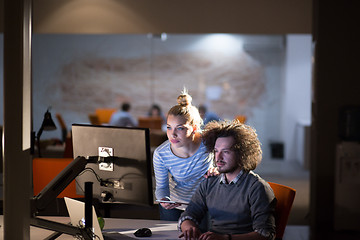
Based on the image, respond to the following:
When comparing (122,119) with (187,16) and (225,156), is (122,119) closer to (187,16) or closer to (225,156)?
(187,16)

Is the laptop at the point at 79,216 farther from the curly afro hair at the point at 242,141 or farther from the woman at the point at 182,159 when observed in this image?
the curly afro hair at the point at 242,141

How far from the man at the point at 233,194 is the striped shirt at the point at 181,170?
0.32 m

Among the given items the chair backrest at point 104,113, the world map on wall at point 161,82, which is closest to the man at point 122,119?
the chair backrest at point 104,113

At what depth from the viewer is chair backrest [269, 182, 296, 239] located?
2.56 meters

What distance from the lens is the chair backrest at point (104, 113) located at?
30.6ft

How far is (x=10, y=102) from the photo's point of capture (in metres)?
1.56

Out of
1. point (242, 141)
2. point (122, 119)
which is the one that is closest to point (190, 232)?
point (242, 141)

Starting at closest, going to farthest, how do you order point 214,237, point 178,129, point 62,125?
point 214,237 → point 178,129 → point 62,125

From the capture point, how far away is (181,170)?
291 centimetres

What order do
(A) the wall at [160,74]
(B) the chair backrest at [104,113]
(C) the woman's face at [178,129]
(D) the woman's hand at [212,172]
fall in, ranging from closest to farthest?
(D) the woman's hand at [212,172] → (C) the woman's face at [178,129] → (A) the wall at [160,74] → (B) the chair backrest at [104,113]

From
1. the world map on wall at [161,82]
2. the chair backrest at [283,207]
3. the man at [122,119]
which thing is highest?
the world map on wall at [161,82]

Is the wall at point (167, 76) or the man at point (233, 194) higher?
the wall at point (167, 76)

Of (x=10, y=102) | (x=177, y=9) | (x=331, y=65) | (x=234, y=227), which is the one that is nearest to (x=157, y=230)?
(x=234, y=227)

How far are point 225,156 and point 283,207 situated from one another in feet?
1.36
